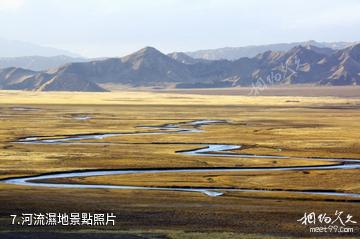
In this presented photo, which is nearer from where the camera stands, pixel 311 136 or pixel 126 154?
pixel 126 154

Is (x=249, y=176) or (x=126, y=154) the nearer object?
(x=249, y=176)

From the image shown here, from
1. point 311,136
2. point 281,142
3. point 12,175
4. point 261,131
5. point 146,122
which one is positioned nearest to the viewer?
point 12,175

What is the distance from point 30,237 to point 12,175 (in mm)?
25777

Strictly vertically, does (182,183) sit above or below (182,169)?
above

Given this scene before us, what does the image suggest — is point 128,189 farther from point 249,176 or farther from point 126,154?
point 126,154

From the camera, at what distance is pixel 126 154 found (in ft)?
245

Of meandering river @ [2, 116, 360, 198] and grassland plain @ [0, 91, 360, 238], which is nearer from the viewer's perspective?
grassland plain @ [0, 91, 360, 238]

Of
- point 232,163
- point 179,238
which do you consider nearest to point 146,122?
point 232,163

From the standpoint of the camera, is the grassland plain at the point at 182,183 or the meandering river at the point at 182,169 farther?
the meandering river at the point at 182,169

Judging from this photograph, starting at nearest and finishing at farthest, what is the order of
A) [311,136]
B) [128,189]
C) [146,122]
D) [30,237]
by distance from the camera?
[30,237] → [128,189] → [311,136] → [146,122]

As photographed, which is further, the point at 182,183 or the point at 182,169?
the point at 182,169

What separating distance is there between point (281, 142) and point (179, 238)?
57664 mm

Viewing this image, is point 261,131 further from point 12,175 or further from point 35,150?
point 12,175

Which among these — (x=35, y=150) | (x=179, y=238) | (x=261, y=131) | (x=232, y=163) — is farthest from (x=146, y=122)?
(x=179, y=238)
